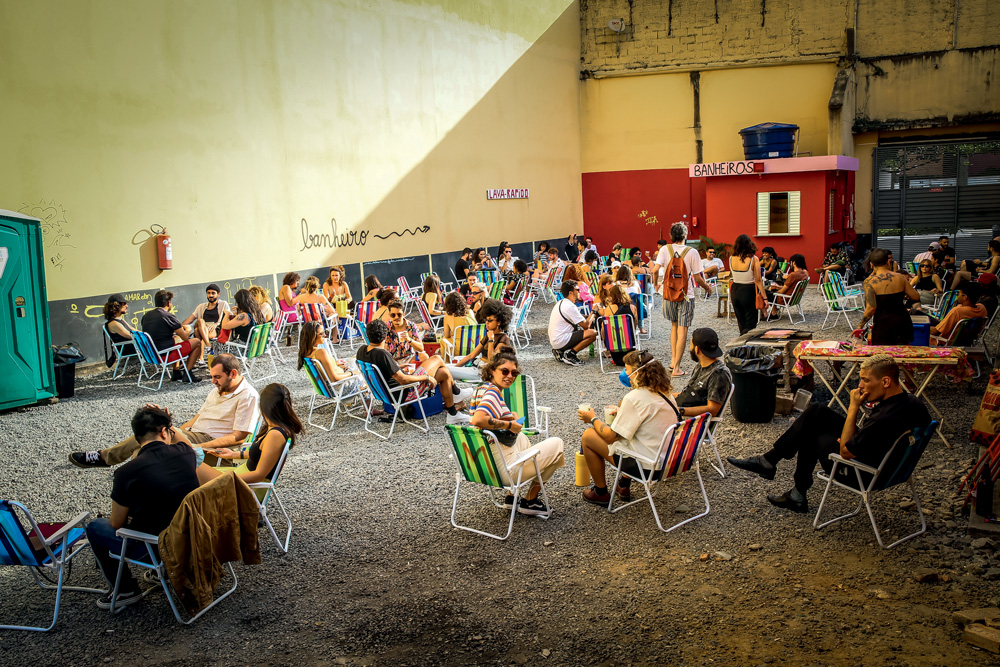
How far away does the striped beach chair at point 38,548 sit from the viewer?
3828mm

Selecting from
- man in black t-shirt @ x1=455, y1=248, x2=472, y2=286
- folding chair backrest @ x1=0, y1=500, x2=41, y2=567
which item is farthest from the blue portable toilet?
man in black t-shirt @ x1=455, y1=248, x2=472, y2=286

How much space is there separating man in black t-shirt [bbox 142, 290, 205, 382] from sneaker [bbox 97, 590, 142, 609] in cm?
551

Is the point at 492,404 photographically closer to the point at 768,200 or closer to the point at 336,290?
the point at 336,290

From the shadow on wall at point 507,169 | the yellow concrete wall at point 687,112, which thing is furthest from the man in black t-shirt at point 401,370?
the yellow concrete wall at point 687,112

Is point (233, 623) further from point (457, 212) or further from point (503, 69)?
point (503, 69)

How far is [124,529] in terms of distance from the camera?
3926 mm

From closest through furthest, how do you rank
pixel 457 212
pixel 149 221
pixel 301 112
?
1. pixel 149 221
2. pixel 301 112
3. pixel 457 212

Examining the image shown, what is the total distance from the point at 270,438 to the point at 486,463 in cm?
127

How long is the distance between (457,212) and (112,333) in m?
8.92

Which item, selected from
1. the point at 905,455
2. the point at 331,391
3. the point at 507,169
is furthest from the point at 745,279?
the point at 507,169

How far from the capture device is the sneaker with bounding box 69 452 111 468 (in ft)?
20.2

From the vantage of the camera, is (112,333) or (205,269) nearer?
(112,333)

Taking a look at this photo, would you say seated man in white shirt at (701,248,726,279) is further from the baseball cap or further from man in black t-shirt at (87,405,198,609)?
man in black t-shirt at (87,405,198,609)

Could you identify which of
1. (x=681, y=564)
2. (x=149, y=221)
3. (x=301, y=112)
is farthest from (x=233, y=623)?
(x=301, y=112)
